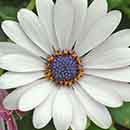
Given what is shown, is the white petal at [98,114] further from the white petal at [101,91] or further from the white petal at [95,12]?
the white petal at [95,12]

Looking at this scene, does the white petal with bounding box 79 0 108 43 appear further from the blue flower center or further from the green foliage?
the green foliage

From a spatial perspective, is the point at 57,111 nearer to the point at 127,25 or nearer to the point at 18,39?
the point at 18,39

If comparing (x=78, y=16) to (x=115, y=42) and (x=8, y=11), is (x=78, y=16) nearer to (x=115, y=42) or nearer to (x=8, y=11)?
(x=115, y=42)

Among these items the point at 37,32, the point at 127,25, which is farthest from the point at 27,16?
the point at 127,25

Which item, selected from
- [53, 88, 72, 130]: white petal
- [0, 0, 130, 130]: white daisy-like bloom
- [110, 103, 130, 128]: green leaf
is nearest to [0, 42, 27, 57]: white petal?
[0, 0, 130, 130]: white daisy-like bloom

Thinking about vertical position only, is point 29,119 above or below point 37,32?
below

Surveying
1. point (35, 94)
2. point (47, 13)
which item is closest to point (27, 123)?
point (35, 94)
